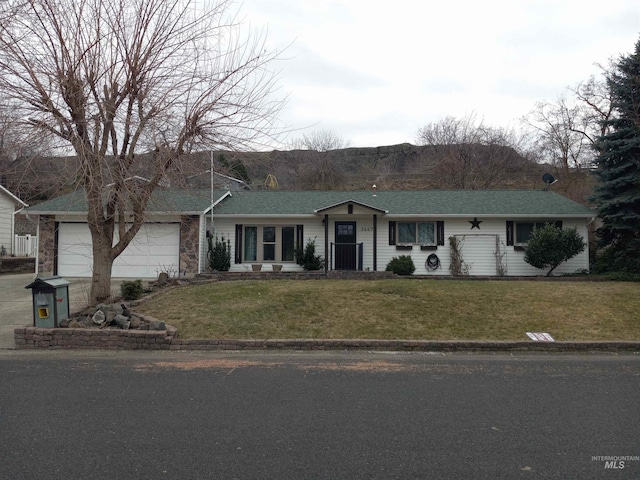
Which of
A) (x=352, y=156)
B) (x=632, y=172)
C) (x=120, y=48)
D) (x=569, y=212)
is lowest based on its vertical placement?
(x=569, y=212)

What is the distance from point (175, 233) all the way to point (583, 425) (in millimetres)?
16497

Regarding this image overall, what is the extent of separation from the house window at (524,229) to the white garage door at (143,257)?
12.9 m

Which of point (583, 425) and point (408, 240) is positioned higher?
point (408, 240)

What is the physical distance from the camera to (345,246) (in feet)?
66.0

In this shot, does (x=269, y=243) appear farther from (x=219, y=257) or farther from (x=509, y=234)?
(x=509, y=234)

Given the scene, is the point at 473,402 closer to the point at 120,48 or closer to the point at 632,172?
the point at 120,48

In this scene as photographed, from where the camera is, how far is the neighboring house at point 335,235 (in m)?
19.4

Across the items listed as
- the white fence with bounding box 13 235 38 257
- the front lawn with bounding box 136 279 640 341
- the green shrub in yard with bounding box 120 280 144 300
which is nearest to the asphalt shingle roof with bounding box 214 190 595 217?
the front lawn with bounding box 136 279 640 341

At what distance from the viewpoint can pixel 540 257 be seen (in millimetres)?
18266

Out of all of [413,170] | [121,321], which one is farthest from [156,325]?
[413,170]

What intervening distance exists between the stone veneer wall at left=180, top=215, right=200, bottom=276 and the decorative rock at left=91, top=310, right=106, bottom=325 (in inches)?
356

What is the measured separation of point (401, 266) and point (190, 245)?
7.86 m

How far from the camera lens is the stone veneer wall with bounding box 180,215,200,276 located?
1919cm

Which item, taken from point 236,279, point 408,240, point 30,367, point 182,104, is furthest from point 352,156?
point 30,367
